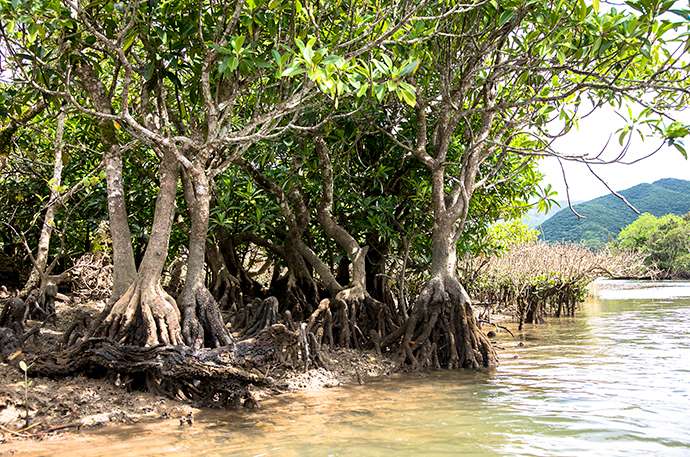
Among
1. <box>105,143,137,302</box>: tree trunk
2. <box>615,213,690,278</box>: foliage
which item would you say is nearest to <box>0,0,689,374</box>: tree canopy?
<box>105,143,137,302</box>: tree trunk

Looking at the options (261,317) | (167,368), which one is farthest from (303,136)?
(167,368)

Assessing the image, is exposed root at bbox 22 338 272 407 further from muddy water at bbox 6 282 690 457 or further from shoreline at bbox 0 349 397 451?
muddy water at bbox 6 282 690 457

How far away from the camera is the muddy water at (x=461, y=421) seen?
193 inches

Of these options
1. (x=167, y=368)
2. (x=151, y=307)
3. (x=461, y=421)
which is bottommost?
(x=461, y=421)

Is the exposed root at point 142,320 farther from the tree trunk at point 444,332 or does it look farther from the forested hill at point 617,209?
the forested hill at point 617,209

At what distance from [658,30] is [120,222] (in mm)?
6033

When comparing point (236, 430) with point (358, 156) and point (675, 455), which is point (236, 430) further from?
point (358, 156)

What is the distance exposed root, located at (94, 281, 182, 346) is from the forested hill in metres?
97.9

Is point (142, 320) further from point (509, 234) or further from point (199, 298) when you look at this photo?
point (509, 234)

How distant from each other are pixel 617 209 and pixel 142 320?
416 feet

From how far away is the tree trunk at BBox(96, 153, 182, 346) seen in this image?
639 cm

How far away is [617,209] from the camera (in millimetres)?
121062

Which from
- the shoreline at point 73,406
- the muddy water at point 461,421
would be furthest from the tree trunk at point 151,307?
the muddy water at point 461,421

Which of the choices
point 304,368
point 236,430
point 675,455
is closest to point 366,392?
point 304,368
